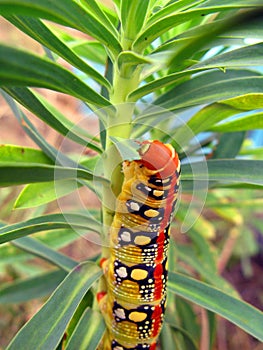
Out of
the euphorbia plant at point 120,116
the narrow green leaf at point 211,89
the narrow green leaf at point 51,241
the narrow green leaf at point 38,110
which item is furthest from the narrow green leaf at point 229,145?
the narrow green leaf at point 51,241

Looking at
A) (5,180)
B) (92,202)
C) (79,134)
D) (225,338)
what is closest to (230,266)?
(225,338)

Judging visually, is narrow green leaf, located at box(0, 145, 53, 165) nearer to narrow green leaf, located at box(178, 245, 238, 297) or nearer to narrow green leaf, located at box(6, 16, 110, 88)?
narrow green leaf, located at box(6, 16, 110, 88)

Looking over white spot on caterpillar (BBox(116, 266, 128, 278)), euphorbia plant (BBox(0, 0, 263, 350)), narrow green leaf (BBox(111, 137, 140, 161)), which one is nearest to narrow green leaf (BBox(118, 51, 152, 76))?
euphorbia plant (BBox(0, 0, 263, 350))

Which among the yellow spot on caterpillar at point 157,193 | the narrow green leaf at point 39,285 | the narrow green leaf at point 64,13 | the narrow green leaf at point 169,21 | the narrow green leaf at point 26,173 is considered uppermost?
the narrow green leaf at point 169,21

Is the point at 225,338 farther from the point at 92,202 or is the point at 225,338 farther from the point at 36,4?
the point at 36,4

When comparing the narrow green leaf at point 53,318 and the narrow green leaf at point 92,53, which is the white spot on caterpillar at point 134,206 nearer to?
the narrow green leaf at point 53,318

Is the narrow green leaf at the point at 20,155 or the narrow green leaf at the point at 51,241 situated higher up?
the narrow green leaf at the point at 20,155
